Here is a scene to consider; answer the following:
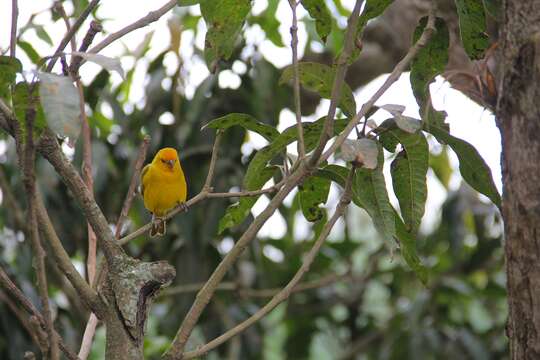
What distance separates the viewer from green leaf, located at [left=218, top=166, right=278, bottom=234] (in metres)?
2.24

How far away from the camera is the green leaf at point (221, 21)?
7.43 ft

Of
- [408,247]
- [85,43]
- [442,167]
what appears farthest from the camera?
[442,167]

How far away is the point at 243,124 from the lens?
2170 millimetres

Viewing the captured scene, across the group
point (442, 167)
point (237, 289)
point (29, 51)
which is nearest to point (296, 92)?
point (29, 51)

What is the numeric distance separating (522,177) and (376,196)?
1.53ft

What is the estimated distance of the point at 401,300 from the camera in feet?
23.8

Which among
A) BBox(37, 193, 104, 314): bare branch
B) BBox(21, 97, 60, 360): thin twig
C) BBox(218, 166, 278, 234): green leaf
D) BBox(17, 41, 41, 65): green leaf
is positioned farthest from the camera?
BBox(17, 41, 41, 65): green leaf

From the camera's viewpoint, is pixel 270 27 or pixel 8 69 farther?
pixel 270 27

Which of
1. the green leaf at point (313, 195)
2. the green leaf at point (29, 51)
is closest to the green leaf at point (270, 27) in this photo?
the green leaf at point (29, 51)

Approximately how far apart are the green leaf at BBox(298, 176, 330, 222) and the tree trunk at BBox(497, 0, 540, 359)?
0.71 metres

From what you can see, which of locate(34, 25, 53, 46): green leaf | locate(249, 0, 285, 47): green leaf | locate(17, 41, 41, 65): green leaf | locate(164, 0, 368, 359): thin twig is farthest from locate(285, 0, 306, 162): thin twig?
locate(249, 0, 285, 47): green leaf

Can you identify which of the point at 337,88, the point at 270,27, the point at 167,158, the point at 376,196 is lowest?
the point at 376,196

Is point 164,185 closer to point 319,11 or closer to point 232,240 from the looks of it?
point 232,240

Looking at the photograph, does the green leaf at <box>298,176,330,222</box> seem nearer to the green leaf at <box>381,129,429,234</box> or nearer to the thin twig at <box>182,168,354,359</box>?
the green leaf at <box>381,129,429,234</box>
